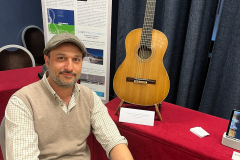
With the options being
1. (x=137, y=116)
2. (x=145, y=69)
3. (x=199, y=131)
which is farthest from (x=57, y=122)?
(x=199, y=131)

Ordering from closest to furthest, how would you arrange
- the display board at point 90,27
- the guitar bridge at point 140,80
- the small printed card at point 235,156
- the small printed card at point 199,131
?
the small printed card at point 235,156 → the small printed card at point 199,131 → the guitar bridge at point 140,80 → the display board at point 90,27

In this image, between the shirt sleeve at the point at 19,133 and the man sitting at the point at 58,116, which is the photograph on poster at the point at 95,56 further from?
the shirt sleeve at the point at 19,133

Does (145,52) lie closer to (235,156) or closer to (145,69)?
(145,69)

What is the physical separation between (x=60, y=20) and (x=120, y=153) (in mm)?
1538

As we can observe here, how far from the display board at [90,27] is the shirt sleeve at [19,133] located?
1.22 m

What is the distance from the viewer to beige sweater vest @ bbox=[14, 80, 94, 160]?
85cm

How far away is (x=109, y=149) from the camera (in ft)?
3.19

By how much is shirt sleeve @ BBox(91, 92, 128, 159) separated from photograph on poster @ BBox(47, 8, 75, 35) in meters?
1.19

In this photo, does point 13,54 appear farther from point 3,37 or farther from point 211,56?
point 211,56

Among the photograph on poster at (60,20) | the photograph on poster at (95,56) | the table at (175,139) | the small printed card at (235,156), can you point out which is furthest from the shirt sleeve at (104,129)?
the photograph on poster at (60,20)

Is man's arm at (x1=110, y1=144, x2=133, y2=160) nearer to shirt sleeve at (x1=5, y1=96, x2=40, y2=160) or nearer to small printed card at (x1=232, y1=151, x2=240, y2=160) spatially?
shirt sleeve at (x1=5, y1=96, x2=40, y2=160)

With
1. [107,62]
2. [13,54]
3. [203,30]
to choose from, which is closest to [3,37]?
[13,54]

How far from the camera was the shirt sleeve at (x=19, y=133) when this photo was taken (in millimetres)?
769

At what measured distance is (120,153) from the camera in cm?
95
